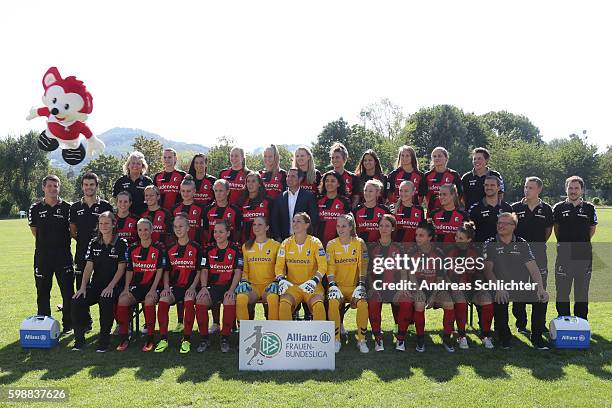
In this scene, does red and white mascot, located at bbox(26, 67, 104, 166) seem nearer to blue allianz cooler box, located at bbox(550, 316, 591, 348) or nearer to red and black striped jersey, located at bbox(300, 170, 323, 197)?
red and black striped jersey, located at bbox(300, 170, 323, 197)

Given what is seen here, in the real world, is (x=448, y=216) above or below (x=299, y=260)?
above

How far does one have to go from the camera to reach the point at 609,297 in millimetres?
8633

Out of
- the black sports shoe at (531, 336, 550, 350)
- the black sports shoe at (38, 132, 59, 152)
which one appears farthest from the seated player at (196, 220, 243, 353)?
the black sports shoe at (531, 336, 550, 350)

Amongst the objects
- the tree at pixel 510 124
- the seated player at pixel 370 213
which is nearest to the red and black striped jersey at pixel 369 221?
the seated player at pixel 370 213

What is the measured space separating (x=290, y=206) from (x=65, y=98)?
124 inches

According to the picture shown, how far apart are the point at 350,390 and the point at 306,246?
6.25 feet

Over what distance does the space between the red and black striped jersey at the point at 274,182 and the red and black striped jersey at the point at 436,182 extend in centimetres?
204

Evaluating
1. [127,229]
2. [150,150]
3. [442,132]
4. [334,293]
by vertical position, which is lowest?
[334,293]

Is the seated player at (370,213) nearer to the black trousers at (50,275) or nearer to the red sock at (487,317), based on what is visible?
the red sock at (487,317)

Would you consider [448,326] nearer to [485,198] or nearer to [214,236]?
[485,198]

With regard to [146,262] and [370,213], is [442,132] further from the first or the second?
[146,262]

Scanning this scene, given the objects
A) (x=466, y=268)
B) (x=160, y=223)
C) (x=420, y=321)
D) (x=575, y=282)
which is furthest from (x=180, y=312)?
(x=575, y=282)

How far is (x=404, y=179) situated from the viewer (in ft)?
23.9

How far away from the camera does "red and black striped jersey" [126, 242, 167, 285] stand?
6.34 meters
